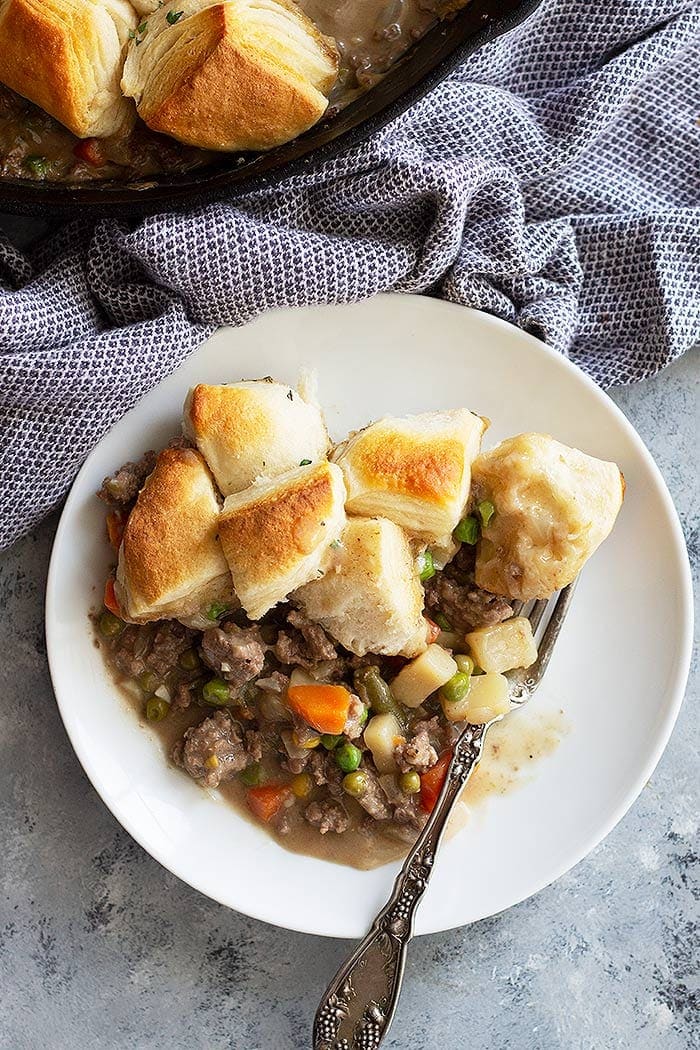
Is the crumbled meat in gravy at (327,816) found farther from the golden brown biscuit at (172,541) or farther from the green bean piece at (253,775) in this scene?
the golden brown biscuit at (172,541)

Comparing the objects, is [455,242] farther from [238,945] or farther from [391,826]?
[238,945]

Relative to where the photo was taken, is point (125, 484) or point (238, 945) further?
point (238, 945)

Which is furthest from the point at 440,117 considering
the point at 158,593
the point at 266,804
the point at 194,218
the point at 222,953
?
the point at 222,953

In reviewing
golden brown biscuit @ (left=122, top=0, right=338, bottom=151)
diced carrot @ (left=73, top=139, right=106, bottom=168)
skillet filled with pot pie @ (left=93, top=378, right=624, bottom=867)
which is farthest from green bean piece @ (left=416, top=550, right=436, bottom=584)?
diced carrot @ (left=73, top=139, right=106, bottom=168)

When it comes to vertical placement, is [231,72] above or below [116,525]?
above

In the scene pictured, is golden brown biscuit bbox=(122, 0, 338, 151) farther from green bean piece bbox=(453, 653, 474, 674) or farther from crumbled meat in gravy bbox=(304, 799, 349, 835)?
crumbled meat in gravy bbox=(304, 799, 349, 835)

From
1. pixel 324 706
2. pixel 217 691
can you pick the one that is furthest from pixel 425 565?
pixel 217 691

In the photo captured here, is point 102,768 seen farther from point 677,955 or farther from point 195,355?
point 677,955
